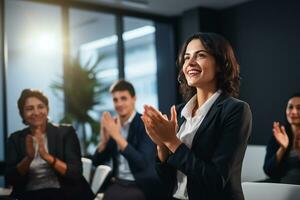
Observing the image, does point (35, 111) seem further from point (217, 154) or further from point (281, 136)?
point (281, 136)

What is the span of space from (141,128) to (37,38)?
2625 mm

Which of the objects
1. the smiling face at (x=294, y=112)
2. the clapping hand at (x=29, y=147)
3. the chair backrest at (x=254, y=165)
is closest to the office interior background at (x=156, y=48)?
the chair backrest at (x=254, y=165)

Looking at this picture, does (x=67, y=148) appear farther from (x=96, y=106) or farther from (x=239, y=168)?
(x=96, y=106)

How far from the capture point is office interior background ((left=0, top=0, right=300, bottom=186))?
4.50m

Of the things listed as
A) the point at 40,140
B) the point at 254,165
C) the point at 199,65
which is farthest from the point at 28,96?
the point at 254,165

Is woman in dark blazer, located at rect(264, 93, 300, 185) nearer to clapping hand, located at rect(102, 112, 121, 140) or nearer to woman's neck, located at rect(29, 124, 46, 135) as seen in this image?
clapping hand, located at rect(102, 112, 121, 140)

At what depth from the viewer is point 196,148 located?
49.4 inches

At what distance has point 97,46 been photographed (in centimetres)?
636

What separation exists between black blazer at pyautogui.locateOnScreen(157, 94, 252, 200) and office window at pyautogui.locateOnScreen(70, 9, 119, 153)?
343 cm

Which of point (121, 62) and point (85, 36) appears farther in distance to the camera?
point (85, 36)

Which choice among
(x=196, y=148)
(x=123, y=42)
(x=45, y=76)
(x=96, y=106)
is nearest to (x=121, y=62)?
(x=123, y=42)

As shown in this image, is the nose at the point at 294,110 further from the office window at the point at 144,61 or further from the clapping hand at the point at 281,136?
the office window at the point at 144,61

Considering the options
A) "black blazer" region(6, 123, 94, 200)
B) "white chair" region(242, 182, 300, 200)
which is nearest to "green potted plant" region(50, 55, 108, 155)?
"black blazer" region(6, 123, 94, 200)

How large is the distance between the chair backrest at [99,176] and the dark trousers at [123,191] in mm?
76
